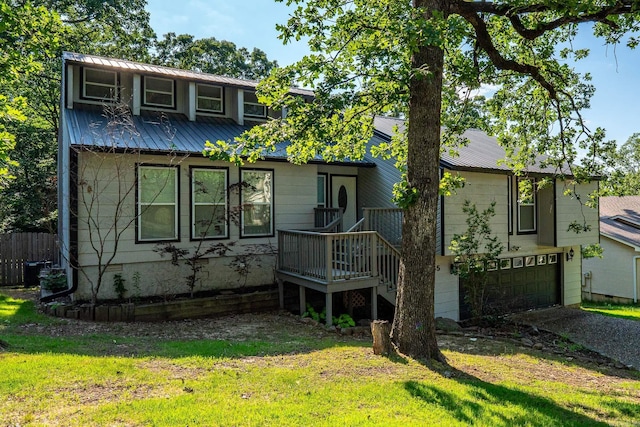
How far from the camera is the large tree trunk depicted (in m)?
6.78

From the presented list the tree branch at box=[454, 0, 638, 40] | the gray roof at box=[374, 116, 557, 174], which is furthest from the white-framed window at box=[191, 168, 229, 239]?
the tree branch at box=[454, 0, 638, 40]

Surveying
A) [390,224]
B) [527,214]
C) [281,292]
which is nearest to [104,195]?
[281,292]

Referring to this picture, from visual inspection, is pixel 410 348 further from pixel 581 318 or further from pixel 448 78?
pixel 581 318

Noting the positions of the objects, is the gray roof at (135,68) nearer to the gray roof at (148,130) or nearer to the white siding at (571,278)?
the gray roof at (148,130)

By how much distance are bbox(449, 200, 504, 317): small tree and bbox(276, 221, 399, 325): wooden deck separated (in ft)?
A: 7.49

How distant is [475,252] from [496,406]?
24.7 feet

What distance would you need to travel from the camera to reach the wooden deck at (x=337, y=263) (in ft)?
31.5

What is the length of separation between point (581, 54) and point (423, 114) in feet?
18.6

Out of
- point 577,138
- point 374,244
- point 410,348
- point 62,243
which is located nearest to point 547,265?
point 577,138

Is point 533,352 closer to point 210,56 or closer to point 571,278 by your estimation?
point 571,278

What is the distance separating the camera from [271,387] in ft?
16.4

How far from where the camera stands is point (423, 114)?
682cm

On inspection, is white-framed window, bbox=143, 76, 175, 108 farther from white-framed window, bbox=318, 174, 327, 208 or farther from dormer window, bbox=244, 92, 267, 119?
white-framed window, bbox=318, 174, 327, 208

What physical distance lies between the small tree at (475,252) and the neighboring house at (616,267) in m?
11.8
